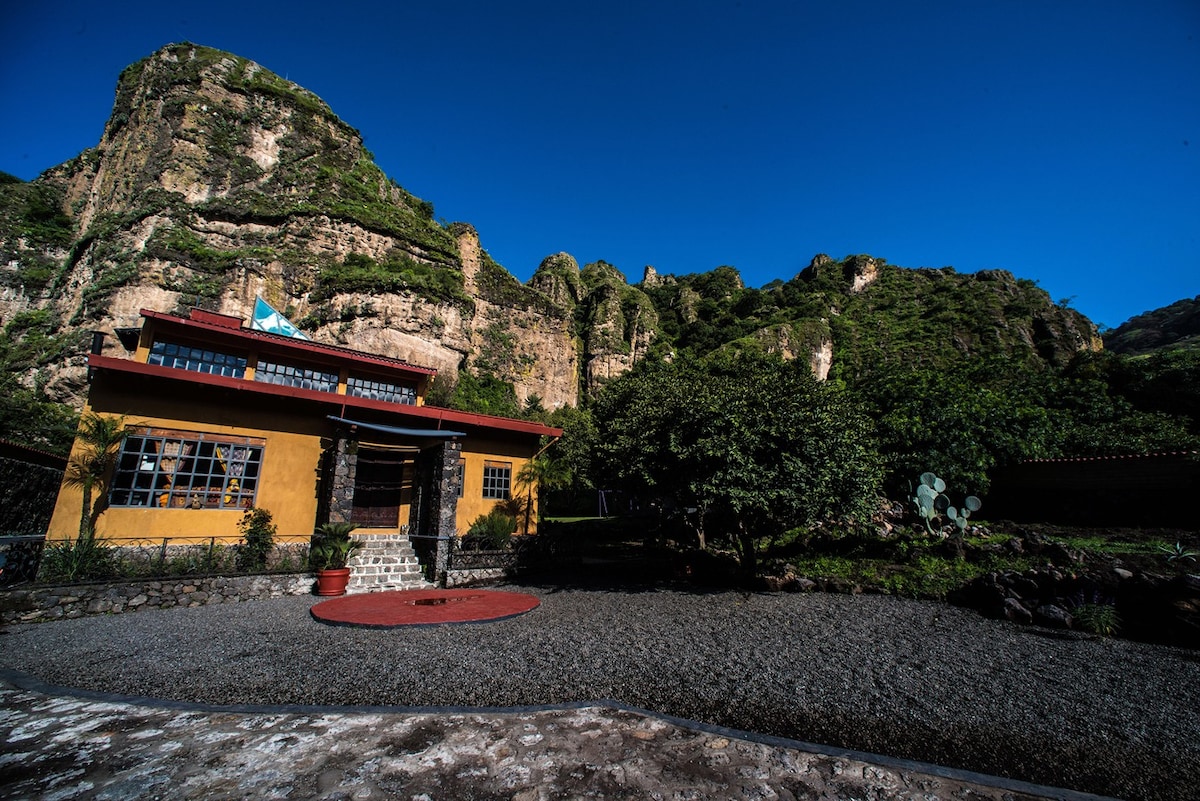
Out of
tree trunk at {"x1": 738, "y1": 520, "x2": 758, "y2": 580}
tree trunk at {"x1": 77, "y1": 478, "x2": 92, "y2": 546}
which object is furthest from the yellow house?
tree trunk at {"x1": 738, "y1": 520, "x2": 758, "y2": 580}

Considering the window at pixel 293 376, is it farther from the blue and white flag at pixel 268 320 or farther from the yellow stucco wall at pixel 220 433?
the yellow stucco wall at pixel 220 433

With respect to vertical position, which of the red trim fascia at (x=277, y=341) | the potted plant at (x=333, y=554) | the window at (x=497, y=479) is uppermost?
the red trim fascia at (x=277, y=341)

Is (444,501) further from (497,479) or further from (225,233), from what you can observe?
(225,233)

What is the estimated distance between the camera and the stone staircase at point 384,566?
10672 millimetres

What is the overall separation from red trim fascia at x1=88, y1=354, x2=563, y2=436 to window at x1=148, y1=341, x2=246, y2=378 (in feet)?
6.13

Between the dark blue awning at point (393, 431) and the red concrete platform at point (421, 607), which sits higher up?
the dark blue awning at point (393, 431)

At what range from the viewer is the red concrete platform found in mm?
7516

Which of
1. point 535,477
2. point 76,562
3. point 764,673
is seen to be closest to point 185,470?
point 76,562

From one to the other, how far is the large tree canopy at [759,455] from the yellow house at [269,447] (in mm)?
4989

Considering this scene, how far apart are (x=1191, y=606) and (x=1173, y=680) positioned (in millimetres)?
2337

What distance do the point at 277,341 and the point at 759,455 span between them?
48.2 ft

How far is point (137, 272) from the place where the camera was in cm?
2395

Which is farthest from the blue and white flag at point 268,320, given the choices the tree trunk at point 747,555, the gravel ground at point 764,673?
the tree trunk at point 747,555

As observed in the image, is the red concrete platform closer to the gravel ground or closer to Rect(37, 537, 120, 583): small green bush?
the gravel ground
